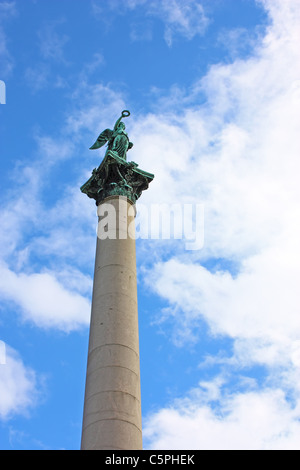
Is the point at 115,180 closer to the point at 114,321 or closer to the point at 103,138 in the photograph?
the point at 103,138

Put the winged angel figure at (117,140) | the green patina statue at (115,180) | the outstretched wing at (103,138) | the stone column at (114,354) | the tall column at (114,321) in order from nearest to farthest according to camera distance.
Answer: the stone column at (114,354), the tall column at (114,321), the green patina statue at (115,180), the winged angel figure at (117,140), the outstretched wing at (103,138)

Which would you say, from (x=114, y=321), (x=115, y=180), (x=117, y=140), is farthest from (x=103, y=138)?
(x=114, y=321)

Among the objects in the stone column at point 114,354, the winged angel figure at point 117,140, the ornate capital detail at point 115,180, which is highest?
the winged angel figure at point 117,140

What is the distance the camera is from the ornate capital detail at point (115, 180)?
32.5 m

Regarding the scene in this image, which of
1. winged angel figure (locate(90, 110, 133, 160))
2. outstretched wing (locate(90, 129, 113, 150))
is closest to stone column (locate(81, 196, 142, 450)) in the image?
winged angel figure (locate(90, 110, 133, 160))

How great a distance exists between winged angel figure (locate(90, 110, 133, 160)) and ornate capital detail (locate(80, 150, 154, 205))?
138 centimetres

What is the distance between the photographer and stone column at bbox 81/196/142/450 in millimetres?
22031

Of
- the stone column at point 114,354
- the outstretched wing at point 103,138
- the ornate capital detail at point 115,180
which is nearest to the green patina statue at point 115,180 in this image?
the ornate capital detail at point 115,180

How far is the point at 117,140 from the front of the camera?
35906 millimetres

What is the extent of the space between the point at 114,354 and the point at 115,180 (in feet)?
38.3

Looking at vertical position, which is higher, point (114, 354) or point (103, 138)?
point (103, 138)

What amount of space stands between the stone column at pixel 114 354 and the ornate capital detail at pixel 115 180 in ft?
8.26

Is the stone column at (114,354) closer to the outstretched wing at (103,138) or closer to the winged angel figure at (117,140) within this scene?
the winged angel figure at (117,140)
